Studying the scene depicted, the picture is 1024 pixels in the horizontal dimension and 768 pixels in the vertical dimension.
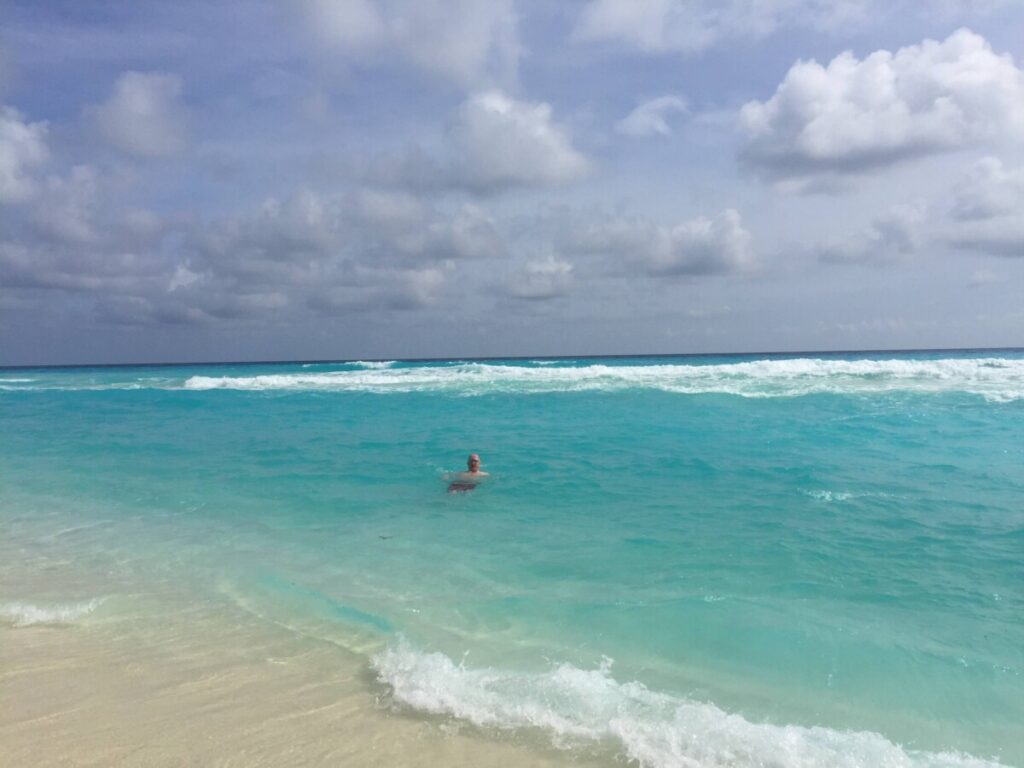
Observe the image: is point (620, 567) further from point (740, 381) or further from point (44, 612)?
point (740, 381)

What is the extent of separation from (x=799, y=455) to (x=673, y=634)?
9.85 meters

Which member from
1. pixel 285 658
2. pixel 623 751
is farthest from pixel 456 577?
pixel 623 751

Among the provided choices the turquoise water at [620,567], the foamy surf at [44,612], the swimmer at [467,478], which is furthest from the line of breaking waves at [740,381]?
the foamy surf at [44,612]

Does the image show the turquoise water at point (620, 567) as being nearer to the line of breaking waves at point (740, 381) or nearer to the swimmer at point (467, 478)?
the swimmer at point (467, 478)

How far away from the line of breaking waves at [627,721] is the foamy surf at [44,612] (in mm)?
3412

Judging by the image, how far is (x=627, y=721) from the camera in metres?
4.55

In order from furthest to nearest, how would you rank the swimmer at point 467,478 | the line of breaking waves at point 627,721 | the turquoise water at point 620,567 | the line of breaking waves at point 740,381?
the line of breaking waves at point 740,381, the swimmer at point 467,478, the turquoise water at point 620,567, the line of breaking waves at point 627,721

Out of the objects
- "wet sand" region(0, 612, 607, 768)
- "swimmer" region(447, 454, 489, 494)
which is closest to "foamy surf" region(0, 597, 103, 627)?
"wet sand" region(0, 612, 607, 768)

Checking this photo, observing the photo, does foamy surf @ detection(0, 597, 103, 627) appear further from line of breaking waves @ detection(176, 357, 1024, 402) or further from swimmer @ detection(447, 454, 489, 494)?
line of breaking waves @ detection(176, 357, 1024, 402)

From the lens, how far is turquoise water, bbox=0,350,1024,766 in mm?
4840

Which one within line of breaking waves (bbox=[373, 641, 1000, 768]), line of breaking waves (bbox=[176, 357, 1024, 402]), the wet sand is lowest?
the wet sand

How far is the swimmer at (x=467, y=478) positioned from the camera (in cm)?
1191

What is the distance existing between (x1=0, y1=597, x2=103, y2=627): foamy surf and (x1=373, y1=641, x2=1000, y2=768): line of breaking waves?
341cm

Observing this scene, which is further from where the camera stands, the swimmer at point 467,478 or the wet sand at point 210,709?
the swimmer at point 467,478
